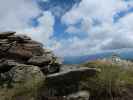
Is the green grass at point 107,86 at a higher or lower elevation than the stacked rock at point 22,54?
lower

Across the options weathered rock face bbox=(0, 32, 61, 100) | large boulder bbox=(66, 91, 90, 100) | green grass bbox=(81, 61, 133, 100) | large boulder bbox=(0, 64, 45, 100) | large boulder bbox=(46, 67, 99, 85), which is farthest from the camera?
weathered rock face bbox=(0, 32, 61, 100)

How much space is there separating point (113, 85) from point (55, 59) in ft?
29.9

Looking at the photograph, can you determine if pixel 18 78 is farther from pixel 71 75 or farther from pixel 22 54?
pixel 71 75

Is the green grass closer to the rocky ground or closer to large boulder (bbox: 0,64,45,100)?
the rocky ground

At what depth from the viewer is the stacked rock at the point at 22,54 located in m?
21.0

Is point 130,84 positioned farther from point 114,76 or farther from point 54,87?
point 54,87

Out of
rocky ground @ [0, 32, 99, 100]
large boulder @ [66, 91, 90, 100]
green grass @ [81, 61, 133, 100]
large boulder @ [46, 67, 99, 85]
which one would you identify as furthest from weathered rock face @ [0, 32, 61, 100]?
green grass @ [81, 61, 133, 100]

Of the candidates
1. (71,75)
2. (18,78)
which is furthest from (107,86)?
(18,78)

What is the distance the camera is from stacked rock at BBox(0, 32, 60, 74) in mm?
21016

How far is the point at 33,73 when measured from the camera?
19094 millimetres

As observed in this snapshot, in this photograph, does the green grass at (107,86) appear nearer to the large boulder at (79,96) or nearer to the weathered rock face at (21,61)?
the large boulder at (79,96)

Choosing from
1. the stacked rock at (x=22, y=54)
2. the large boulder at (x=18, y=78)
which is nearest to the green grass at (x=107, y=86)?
the large boulder at (x=18, y=78)

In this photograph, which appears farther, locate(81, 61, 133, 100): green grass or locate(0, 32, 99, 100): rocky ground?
locate(0, 32, 99, 100): rocky ground

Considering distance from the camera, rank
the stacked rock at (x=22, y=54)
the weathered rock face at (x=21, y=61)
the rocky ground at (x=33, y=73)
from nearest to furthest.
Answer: the rocky ground at (x=33, y=73) < the weathered rock face at (x=21, y=61) < the stacked rock at (x=22, y=54)
